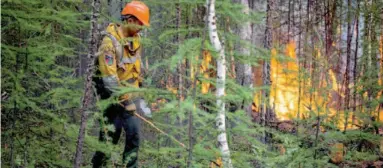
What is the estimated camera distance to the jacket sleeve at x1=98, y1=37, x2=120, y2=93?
4789 mm

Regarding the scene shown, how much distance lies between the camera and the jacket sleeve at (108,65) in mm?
4789

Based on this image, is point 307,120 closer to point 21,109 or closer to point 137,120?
point 137,120

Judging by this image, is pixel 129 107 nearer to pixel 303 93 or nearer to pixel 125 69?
pixel 125 69

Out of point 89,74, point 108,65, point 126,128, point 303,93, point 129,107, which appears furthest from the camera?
Result: point 303,93

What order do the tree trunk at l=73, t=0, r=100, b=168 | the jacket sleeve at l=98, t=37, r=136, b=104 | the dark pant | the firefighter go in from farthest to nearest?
1. the dark pant
2. the firefighter
3. the jacket sleeve at l=98, t=37, r=136, b=104
4. the tree trunk at l=73, t=0, r=100, b=168

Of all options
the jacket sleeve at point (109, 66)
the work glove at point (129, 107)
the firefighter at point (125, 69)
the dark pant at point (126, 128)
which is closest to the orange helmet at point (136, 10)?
the firefighter at point (125, 69)

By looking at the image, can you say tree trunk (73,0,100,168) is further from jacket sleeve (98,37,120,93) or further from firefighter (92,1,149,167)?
firefighter (92,1,149,167)

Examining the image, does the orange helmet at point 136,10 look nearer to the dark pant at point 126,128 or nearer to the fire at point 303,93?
the dark pant at point 126,128

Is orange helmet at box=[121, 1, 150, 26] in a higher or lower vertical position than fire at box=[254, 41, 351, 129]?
higher

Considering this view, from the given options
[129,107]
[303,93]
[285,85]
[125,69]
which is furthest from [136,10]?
[285,85]

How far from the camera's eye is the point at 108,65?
4.84 meters

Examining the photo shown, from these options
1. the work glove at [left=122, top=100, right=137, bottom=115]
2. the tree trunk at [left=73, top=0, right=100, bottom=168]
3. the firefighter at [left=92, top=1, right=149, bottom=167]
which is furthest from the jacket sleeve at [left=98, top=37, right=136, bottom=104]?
the tree trunk at [left=73, top=0, right=100, bottom=168]

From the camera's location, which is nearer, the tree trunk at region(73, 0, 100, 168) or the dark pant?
the tree trunk at region(73, 0, 100, 168)

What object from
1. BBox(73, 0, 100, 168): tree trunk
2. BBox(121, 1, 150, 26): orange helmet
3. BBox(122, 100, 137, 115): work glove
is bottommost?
BBox(122, 100, 137, 115): work glove
